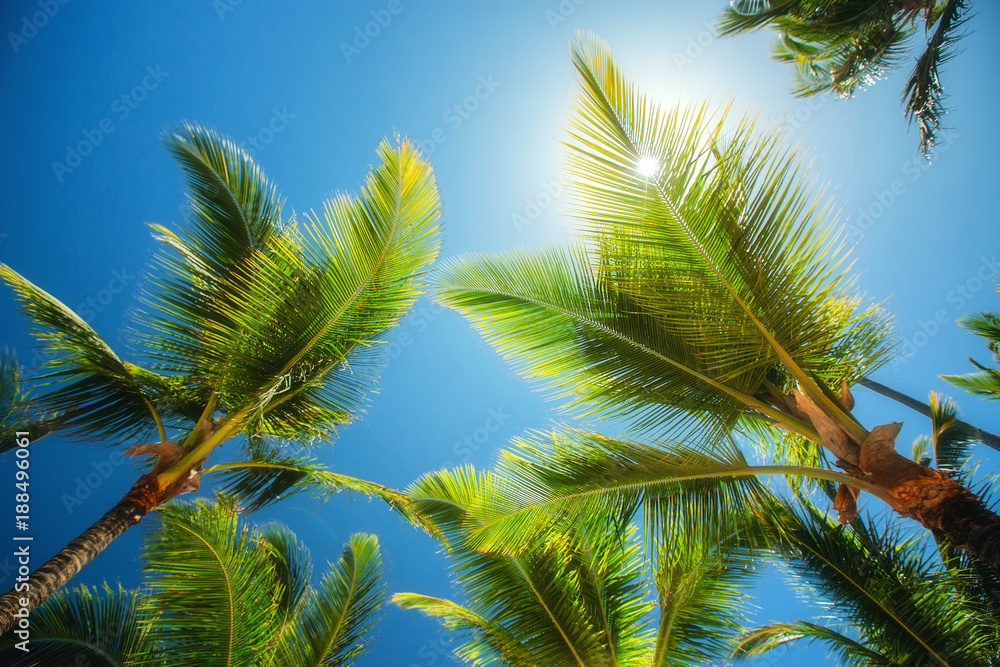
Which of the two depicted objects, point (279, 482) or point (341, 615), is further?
point (341, 615)

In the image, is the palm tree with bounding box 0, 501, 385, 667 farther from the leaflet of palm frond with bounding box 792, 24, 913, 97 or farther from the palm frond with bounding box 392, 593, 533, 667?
the leaflet of palm frond with bounding box 792, 24, 913, 97

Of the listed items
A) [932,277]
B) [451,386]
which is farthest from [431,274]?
[932,277]

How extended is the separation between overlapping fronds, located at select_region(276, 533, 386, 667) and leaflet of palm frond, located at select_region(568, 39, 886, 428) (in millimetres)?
5332

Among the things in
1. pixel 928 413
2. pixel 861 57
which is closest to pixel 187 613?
pixel 928 413

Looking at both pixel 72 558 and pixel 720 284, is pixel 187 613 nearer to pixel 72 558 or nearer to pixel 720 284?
pixel 72 558

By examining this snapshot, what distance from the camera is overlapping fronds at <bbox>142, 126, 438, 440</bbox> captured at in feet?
15.2

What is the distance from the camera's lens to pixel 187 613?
4328 mm

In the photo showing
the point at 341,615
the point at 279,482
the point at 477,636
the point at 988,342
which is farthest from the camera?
the point at 988,342

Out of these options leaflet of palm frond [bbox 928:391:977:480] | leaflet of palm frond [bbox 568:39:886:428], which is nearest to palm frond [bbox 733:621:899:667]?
leaflet of palm frond [bbox 568:39:886:428]

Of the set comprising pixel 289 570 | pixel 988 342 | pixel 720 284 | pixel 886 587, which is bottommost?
pixel 289 570

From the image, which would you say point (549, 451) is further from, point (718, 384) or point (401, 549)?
point (401, 549)

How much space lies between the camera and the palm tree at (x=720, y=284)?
363 centimetres

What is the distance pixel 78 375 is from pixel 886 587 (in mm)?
7939

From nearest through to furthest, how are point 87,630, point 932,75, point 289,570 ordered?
point 87,630 → point 289,570 → point 932,75
